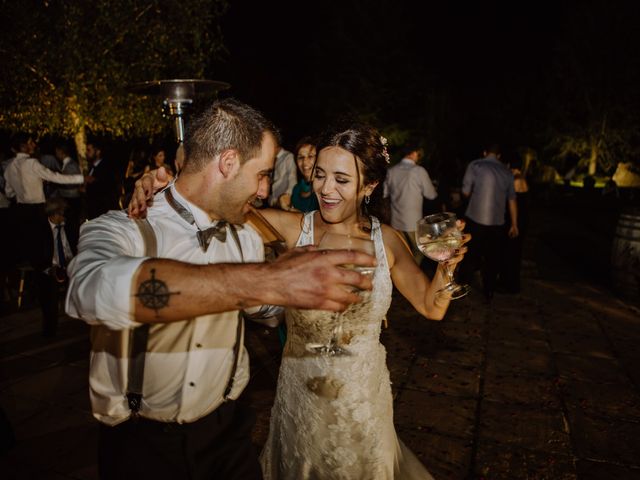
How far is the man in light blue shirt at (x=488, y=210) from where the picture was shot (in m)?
6.32

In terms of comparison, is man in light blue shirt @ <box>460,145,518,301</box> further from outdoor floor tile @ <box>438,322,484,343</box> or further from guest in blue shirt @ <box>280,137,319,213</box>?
guest in blue shirt @ <box>280,137,319,213</box>

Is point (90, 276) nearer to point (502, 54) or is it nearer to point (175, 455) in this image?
point (175, 455)

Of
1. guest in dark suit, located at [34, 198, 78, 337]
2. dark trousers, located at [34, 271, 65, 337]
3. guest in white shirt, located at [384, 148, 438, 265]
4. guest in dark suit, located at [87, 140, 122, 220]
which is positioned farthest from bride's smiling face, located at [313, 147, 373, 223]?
guest in dark suit, located at [87, 140, 122, 220]

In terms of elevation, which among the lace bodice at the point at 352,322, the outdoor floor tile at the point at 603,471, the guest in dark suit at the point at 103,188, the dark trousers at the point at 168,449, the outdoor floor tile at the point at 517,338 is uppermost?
the guest in dark suit at the point at 103,188

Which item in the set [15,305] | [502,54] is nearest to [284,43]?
[502,54]

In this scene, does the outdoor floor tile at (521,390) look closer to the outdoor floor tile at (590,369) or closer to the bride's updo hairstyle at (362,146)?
the outdoor floor tile at (590,369)

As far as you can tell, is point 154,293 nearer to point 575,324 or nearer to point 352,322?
point 352,322

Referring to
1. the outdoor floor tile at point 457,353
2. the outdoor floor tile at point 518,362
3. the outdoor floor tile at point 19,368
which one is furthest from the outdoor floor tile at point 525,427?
the outdoor floor tile at point 19,368

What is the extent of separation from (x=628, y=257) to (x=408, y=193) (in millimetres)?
3473

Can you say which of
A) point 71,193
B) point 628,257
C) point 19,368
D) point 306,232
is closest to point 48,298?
point 19,368

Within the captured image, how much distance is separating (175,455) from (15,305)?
6.25 meters

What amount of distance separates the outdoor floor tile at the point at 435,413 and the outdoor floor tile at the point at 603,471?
74cm

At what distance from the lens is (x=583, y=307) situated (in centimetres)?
618

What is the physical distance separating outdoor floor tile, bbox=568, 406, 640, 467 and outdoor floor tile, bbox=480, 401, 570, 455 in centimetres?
10
